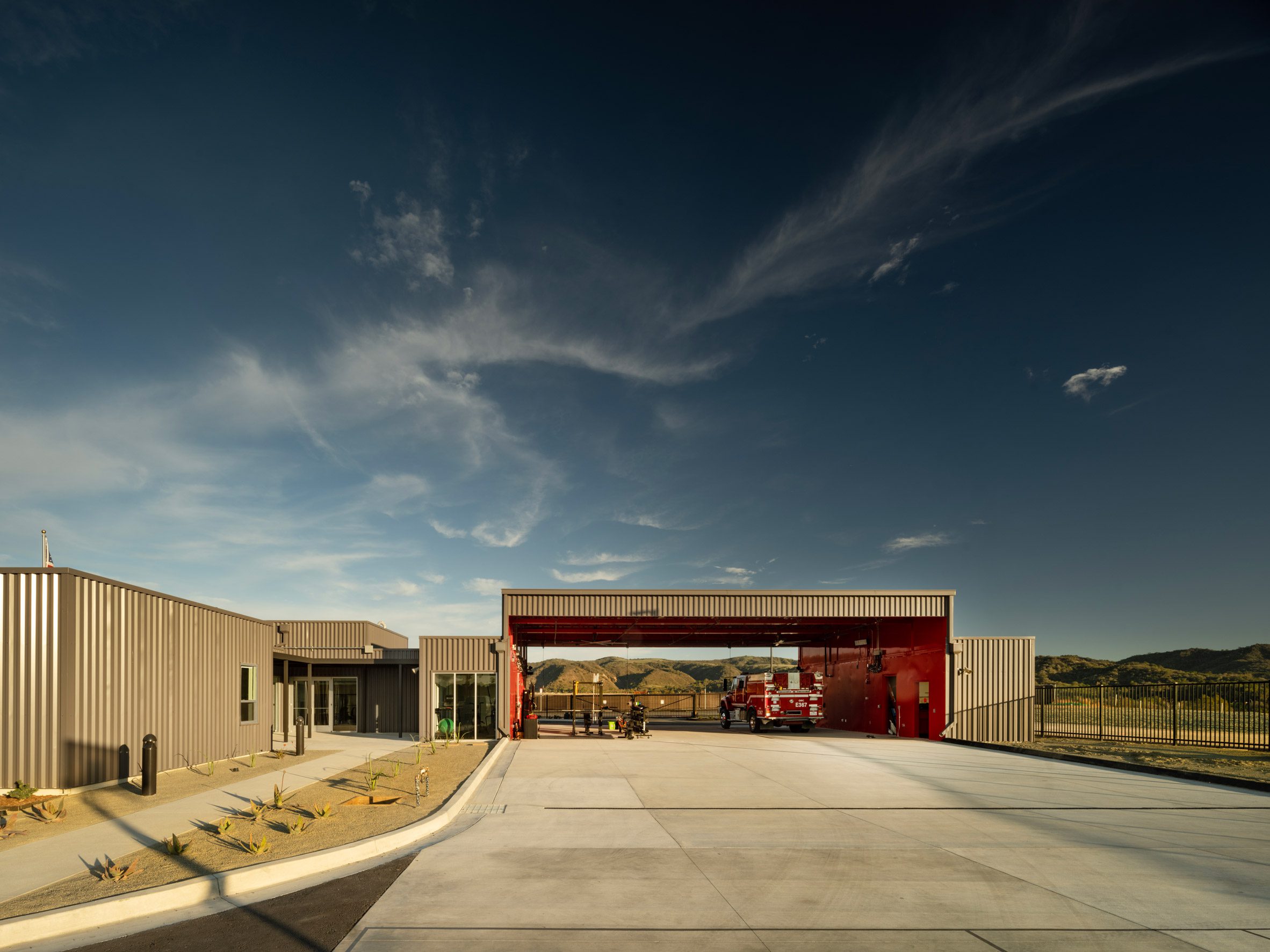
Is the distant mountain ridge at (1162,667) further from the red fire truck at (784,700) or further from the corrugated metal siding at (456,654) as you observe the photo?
the corrugated metal siding at (456,654)

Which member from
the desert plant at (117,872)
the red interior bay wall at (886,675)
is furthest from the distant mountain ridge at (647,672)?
the desert plant at (117,872)

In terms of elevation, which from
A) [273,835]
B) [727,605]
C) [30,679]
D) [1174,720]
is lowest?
[1174,720]

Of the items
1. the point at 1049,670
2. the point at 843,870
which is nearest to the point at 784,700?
the point at 843,870

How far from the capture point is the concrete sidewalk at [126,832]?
807cm

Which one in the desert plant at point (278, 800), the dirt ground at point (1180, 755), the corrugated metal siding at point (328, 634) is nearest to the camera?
the desert plant at point (278, 800)

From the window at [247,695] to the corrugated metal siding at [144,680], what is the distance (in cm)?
26

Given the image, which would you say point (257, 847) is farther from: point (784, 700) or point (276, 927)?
point (784, 700)

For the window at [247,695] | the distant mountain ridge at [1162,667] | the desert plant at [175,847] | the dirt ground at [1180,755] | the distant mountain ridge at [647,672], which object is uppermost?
the desert plant at [175,847]

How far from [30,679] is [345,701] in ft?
63.1

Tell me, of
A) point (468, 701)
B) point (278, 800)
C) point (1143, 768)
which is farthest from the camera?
point (468, 701)

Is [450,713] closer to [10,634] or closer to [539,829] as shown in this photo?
[10,634]

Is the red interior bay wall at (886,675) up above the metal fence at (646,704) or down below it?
above

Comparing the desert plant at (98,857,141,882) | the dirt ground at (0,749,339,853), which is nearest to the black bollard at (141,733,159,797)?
the dirt ground at (0,749,339,853)

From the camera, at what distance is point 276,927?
654cm
